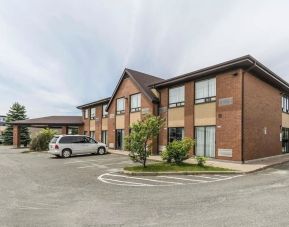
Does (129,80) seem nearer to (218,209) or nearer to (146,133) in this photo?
(146,133)

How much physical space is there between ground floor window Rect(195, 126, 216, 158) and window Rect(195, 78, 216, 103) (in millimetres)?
1989

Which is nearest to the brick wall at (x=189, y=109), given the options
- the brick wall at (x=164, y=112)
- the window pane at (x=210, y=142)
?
the window pane at (x=210, y=142)

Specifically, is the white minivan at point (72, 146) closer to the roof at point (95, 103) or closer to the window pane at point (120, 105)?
the window pane at point (120, 105)

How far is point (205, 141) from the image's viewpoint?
18.1 meters

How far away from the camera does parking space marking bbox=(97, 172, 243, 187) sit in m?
10.4

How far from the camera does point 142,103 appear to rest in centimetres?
2389

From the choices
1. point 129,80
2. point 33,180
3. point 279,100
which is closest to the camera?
point 33,180

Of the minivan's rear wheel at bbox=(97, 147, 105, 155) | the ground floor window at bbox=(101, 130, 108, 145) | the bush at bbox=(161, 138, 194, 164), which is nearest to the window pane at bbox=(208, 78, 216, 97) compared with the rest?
the bush at bbox=(161, 138, 194, 164)

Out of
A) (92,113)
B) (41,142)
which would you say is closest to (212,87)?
(41,142)

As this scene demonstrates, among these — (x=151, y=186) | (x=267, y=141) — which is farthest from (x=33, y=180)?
(x=267, y=141)

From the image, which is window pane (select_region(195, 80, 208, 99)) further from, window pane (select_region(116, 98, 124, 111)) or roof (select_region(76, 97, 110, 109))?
roof (select_region(76, 97, 110, 109))

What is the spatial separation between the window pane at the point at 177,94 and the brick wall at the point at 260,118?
16.8ft

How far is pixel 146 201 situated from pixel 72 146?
16.0 metres

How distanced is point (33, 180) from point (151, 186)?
532 cm
